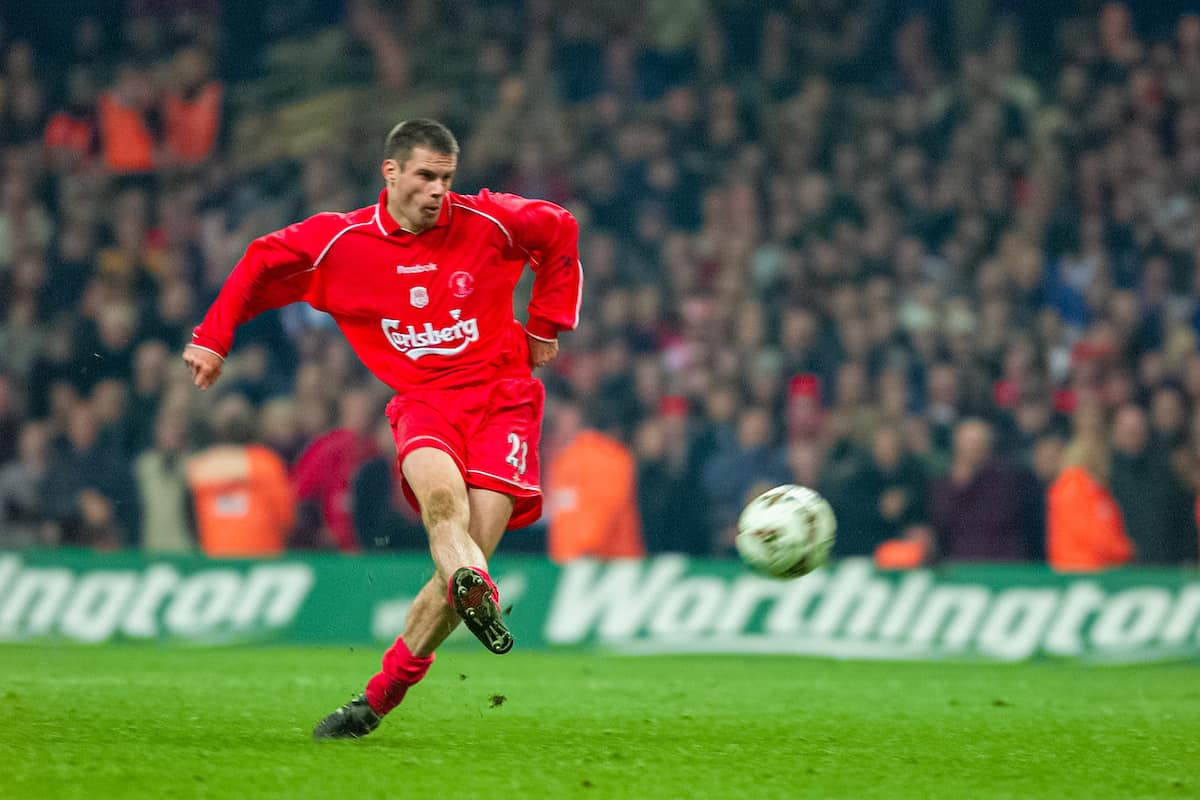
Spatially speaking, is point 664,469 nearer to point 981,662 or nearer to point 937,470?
point 937,470

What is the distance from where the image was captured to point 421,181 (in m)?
6.45

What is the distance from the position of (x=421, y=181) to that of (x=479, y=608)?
1.66 m

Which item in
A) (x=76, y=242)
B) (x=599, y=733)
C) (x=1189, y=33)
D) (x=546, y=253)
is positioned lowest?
(x=599, y=733)

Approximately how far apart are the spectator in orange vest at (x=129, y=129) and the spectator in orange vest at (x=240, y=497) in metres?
4.12

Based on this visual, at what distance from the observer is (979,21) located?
1759 centimetres

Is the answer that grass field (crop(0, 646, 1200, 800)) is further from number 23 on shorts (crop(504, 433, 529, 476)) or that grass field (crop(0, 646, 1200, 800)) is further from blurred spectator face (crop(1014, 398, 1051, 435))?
blurred spectator face (crop(1014, 398, 1051, 435))

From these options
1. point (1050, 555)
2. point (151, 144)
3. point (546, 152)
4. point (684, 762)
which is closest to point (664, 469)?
point (1050, 555)

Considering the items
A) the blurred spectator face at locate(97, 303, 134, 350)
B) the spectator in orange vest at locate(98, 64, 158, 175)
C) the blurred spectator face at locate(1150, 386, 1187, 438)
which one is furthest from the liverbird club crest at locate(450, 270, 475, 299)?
the spectator in orange vest at locate(98, 64, 158, 175)

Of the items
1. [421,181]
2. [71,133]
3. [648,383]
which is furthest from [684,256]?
[421,181]

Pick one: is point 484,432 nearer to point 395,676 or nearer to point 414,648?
point 414,648

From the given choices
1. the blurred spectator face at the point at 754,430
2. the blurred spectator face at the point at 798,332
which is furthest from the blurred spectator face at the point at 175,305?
the blurred spectator face at the point at 798,332

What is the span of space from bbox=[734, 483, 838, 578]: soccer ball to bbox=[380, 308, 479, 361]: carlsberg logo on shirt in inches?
56.2

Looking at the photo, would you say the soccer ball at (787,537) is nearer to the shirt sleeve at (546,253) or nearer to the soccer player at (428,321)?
the soccer player at (428,321)

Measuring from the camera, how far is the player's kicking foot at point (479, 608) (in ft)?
19.0
